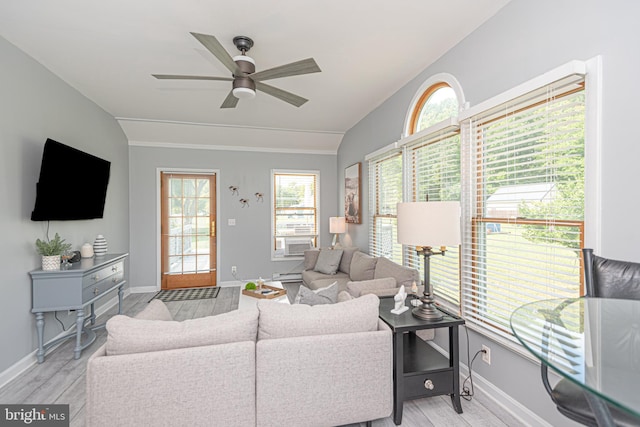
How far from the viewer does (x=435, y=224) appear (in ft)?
6.23

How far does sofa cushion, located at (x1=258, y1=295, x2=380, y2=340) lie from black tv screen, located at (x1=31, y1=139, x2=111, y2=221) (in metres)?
2.52

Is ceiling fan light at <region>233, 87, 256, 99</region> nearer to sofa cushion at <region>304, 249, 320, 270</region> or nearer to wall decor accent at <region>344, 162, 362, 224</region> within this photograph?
wall decor accent at <region>344, 162, 362, 224</region>

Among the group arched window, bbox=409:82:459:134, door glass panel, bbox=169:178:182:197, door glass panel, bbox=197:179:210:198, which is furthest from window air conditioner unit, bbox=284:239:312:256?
arched window, bbox=409:82:459:134

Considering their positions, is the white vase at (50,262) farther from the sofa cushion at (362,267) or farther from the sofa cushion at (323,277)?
the sofa cushion at (362,267)

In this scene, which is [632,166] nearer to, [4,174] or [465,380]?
[465,380]

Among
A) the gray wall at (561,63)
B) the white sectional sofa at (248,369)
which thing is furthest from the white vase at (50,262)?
the gray wall at (561,63)

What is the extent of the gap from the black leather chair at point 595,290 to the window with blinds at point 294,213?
461 cm

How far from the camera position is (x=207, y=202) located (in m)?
5.31

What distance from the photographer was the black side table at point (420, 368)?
72.9 inches

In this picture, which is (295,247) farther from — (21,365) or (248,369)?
(248,369)

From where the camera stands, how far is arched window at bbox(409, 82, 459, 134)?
8.80 feet

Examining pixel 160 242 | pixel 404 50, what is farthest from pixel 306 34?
pixel 160 242

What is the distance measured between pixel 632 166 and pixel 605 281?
582 mm

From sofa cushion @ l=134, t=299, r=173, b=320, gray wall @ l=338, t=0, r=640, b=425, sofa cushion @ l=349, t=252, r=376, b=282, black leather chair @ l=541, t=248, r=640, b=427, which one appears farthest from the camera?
sofa cushion @ l=349, t=252, r=376, b=282
